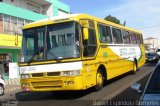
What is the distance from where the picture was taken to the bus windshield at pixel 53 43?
39.6 feet

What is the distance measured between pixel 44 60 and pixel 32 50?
0.83 meters

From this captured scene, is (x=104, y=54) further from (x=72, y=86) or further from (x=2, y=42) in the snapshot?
(x=2, y=42)

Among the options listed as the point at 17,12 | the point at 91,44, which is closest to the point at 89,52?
the point at 91,44

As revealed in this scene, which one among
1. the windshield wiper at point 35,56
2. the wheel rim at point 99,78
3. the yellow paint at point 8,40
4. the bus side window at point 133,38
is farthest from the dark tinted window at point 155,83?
the yellow paint at point 8,40

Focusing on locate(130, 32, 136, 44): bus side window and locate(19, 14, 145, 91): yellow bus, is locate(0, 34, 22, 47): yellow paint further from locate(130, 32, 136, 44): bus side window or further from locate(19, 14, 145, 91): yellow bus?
locate(19, 14, 145, 91): yellow bus

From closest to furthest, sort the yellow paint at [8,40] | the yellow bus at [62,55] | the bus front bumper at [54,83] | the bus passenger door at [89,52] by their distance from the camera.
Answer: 1. the bus front bumper at [54,83]
2. the yellow bus at [62,55]
3. the bus passenger door at [89,52]
4. the yellow paint at [8,40]

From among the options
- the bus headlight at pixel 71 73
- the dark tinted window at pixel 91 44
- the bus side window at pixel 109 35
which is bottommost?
the bus headlight at pixel 71 73

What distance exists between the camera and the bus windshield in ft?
39.6

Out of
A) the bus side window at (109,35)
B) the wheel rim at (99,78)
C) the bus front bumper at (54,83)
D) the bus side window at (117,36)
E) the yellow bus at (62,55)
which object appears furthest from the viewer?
the bus side window at (117,36)

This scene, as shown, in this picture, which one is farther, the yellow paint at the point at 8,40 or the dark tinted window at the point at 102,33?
the yellow paint at the point at 8,40

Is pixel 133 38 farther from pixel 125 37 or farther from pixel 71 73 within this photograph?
pixel 71 73

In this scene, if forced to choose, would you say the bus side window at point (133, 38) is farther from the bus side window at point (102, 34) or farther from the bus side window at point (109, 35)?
the bus side window at point (102, 34)

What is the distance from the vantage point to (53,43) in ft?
40.6

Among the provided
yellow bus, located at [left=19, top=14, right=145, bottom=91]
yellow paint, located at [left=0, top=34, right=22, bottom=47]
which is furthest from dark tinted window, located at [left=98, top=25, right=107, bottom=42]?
yellow paint, located at [left=0, top=34, right=22, bottom=47]
